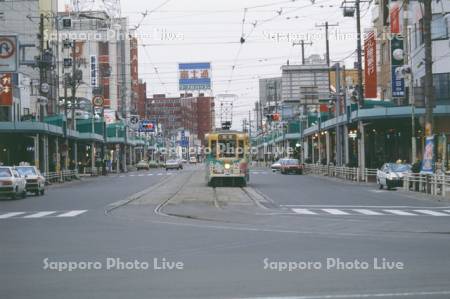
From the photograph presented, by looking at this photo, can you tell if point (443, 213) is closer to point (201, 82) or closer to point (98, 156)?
point (201, 82)

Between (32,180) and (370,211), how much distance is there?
74.5 feet

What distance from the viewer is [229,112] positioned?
149 metres

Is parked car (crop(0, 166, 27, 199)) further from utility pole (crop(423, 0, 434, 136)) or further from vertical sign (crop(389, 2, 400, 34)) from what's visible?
vertical sign (crop(389, 2, 400, 34))

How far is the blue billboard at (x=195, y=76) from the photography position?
56.1m

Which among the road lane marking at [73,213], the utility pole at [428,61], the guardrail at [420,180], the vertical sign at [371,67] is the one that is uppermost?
the vertical sign at [371,67]

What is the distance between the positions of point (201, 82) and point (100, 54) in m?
91.8

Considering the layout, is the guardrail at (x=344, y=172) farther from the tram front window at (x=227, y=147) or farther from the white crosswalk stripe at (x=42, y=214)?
the white crosswalk stripe at (x=42, y=214)

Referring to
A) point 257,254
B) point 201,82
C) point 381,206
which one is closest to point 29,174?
point 201,82

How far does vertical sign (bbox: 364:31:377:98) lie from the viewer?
72750mm

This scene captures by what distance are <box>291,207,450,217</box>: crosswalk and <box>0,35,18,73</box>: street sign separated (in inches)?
681

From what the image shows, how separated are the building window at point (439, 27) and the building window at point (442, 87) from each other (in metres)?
2.95

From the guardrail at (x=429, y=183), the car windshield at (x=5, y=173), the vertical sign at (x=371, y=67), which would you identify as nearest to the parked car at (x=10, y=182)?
the car windshield at (x=5, y=173)

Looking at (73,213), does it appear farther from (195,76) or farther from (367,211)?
(195,76)

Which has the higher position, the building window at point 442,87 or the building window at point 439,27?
the building window at point 439,27
